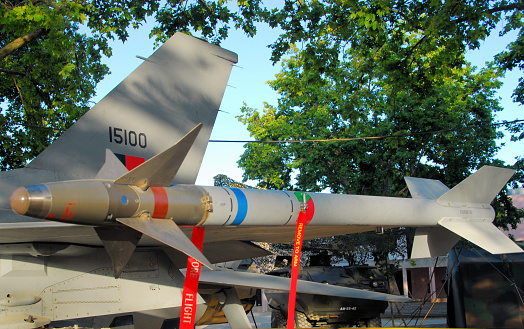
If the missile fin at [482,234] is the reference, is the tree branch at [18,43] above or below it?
above

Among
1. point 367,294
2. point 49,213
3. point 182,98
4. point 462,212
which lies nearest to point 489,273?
point 367,294

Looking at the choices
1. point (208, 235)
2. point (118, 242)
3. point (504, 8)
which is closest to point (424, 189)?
point (208, 235)

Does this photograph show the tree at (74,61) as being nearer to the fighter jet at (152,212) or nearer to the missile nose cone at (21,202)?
the fighter jet at (152,212)

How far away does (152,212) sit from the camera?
4484 mm

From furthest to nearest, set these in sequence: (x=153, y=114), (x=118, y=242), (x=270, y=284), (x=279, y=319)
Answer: (x=279, y=319)
(x=270, y=284)
(x=153, y=114)
(x=118, y=242)

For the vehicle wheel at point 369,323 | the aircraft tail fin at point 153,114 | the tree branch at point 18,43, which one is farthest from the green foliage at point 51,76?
the vehicle wheel at point 369,323

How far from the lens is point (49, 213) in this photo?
3.92 metres

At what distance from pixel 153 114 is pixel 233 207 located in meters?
2.50

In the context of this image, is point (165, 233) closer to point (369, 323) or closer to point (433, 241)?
point (433, 241)

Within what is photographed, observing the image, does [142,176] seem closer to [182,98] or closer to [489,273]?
[182,98]

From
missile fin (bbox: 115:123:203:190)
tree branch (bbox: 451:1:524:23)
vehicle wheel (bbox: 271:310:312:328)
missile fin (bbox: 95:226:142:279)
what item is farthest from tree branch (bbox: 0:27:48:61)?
tree branch (bbox: 451:1:524:23)

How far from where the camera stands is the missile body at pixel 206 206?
3.97 m

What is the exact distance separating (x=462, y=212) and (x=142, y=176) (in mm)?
5354

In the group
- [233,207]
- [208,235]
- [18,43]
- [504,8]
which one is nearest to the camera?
[233,207]
